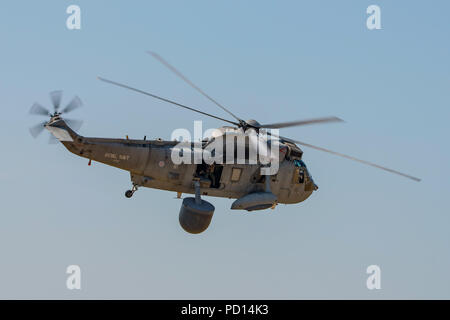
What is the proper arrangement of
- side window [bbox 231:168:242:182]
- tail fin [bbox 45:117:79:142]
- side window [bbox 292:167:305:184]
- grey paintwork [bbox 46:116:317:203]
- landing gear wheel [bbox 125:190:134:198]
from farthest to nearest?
side window [bbox 292:167:305:184]
side window [bbox 231:168:242:182]
landing gear wheel [bbox 125:190:134:198]
grey paintwork [bbox 46:116:317:203]
tail fin [bbox 45:117:79:142]

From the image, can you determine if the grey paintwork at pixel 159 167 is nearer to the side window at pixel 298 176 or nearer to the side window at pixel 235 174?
the side window at pixel 298 176

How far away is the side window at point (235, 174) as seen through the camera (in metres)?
44.6

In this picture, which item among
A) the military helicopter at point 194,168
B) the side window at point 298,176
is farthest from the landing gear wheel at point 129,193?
the side window at point 298,176

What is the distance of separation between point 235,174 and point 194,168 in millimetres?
2426

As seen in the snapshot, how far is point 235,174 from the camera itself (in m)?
44.8

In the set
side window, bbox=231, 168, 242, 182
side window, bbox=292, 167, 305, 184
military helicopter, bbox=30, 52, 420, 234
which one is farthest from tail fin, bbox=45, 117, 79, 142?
side window, bbox=292, 167, 305, 184

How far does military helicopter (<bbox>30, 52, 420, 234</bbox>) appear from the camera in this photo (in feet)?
133

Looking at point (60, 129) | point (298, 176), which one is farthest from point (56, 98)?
point (298, 176)

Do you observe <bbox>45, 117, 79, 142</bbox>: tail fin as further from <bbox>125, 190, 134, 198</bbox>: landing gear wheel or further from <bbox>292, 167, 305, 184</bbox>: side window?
<bbox>292, 167, 305, 184</bbox>: side window
